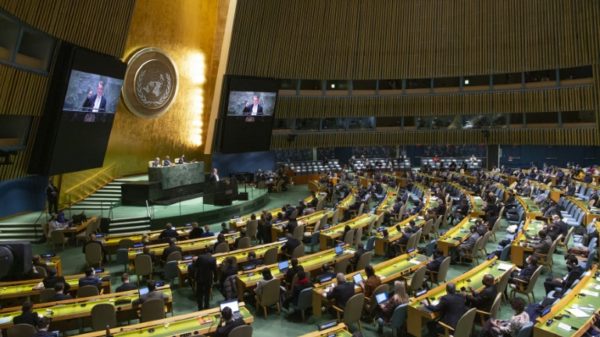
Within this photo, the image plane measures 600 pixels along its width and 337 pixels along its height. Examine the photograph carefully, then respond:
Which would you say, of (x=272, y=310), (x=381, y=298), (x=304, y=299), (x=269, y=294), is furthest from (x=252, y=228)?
(x=381, y=298)

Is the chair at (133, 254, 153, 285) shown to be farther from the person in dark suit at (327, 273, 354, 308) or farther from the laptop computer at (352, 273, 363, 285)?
the laptop computer at (352, 273, 363, 285)

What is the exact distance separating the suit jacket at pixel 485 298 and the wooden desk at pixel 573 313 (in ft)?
3.05

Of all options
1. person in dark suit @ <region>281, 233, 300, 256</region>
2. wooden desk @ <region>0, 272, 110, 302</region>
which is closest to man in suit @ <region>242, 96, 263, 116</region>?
person in dark suit @ <region>281, 233, 300, 256</region>

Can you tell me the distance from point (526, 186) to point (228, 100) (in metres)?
15.2

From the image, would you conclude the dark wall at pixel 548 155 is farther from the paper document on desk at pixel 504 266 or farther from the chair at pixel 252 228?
the chair at pixel 252 228

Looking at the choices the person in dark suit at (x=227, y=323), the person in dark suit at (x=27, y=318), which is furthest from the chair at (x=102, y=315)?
the person in dark suit at (x=227, y=323)

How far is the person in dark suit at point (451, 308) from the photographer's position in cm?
736

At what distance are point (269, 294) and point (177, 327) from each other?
2280mm

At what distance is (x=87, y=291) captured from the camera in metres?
8.58

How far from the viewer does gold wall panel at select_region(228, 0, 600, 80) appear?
25562 mm

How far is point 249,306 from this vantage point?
9.71m

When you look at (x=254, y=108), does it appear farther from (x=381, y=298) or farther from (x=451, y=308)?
(x=451, y=308)

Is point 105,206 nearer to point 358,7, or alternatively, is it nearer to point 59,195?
point 59,195

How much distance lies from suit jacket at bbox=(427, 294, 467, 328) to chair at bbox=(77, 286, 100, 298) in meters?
6.11
